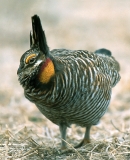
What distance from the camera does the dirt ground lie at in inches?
218

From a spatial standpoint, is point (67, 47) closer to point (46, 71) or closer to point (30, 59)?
point (46, 71)

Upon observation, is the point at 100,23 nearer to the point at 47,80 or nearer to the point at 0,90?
the point at 0,90

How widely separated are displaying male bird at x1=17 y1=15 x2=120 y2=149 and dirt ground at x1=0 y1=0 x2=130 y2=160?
35 cm

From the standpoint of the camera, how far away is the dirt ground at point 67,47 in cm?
555

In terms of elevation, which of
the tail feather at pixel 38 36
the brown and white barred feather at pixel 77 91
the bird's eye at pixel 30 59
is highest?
the tail feather at pixel 38 36

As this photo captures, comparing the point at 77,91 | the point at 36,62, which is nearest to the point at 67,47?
the point at 77,91

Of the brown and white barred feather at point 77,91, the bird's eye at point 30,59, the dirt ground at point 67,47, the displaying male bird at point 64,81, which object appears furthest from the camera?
the dirt ground at point 67,47

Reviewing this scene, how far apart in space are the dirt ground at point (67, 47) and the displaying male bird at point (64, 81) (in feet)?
1.15

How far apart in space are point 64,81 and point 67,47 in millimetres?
7057

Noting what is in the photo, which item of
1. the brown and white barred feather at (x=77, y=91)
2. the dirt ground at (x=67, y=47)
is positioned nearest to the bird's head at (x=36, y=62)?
the brown and white barred feather at (x=77, y=91)

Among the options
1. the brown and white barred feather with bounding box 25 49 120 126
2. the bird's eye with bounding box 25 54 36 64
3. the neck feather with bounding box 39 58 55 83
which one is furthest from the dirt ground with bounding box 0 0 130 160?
the bird's eye with bounding box 25 54 36 64

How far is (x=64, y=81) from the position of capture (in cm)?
518

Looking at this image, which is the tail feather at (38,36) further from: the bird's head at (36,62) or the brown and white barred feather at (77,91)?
the brown and white barred feather at (77,91)

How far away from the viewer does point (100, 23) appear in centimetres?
1429
